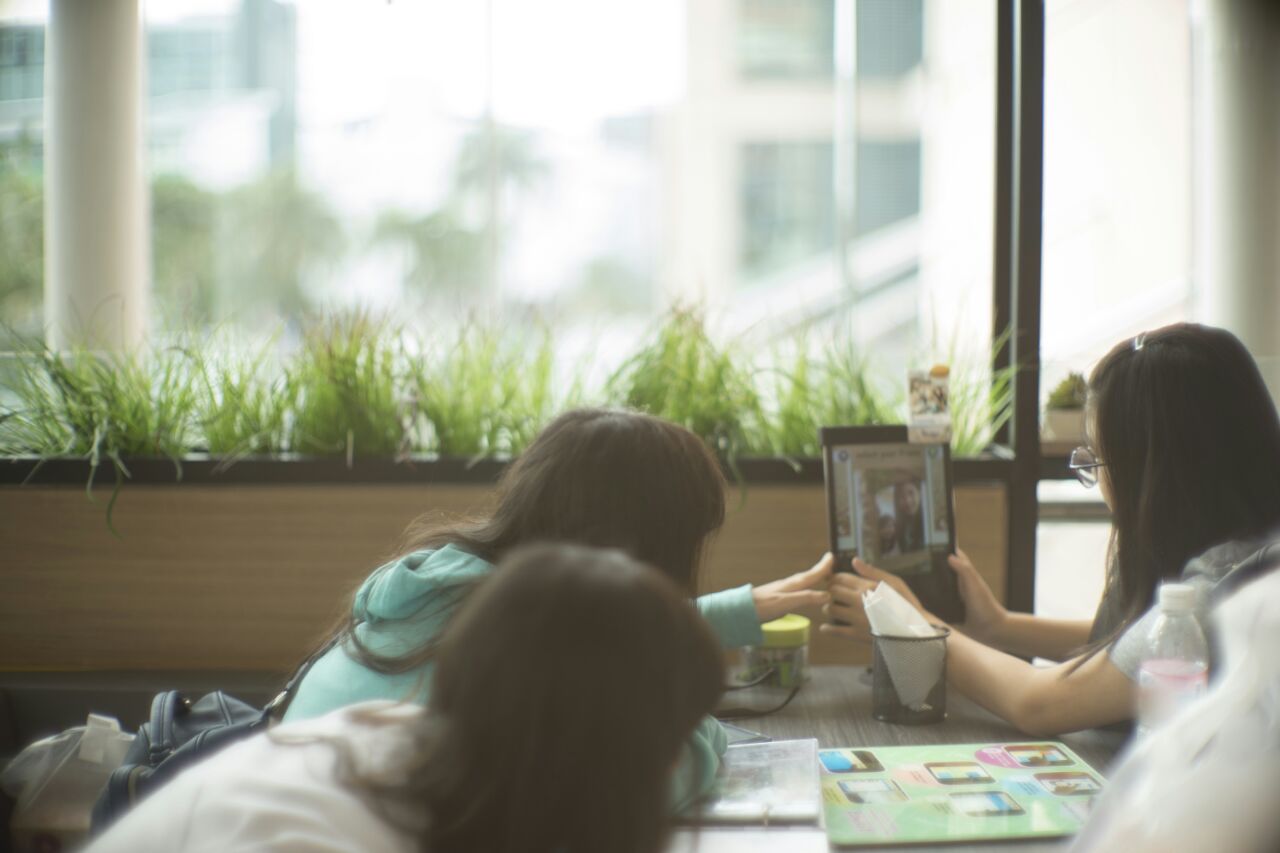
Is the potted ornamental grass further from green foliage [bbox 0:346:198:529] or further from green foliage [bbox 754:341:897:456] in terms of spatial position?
green foliage [bbox 0:346:198:529]

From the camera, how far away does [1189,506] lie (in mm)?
1514

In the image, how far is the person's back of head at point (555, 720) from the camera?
2.53 feet

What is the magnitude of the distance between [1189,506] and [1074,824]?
1.74 ft

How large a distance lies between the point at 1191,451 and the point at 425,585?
1.04 meters

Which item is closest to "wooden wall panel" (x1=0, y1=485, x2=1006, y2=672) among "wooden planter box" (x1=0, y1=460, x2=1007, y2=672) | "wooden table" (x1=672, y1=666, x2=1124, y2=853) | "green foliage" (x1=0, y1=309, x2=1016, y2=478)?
"wooden planter box" (x1=0, y1=460, x2=1007, y2=672)

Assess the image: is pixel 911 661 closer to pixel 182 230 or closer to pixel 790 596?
pixel 790 596

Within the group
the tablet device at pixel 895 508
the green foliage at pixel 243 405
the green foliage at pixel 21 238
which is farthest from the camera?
the green foliage at pixel 21 238

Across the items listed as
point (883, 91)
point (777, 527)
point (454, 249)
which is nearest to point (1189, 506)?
point (777, 527)

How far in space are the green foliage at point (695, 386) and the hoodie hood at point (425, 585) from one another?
0.99 metres

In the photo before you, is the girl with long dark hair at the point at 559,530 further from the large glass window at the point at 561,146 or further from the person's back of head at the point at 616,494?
the large glass window at the point at 561,146

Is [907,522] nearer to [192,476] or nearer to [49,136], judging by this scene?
[192,476]

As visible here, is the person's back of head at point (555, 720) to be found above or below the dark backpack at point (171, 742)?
above

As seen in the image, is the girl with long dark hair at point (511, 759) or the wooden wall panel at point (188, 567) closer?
the girl with long dark hair at point (511, 759)

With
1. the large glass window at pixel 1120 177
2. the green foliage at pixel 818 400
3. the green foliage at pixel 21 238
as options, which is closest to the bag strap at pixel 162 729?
the green foliage at pixel 818 400
